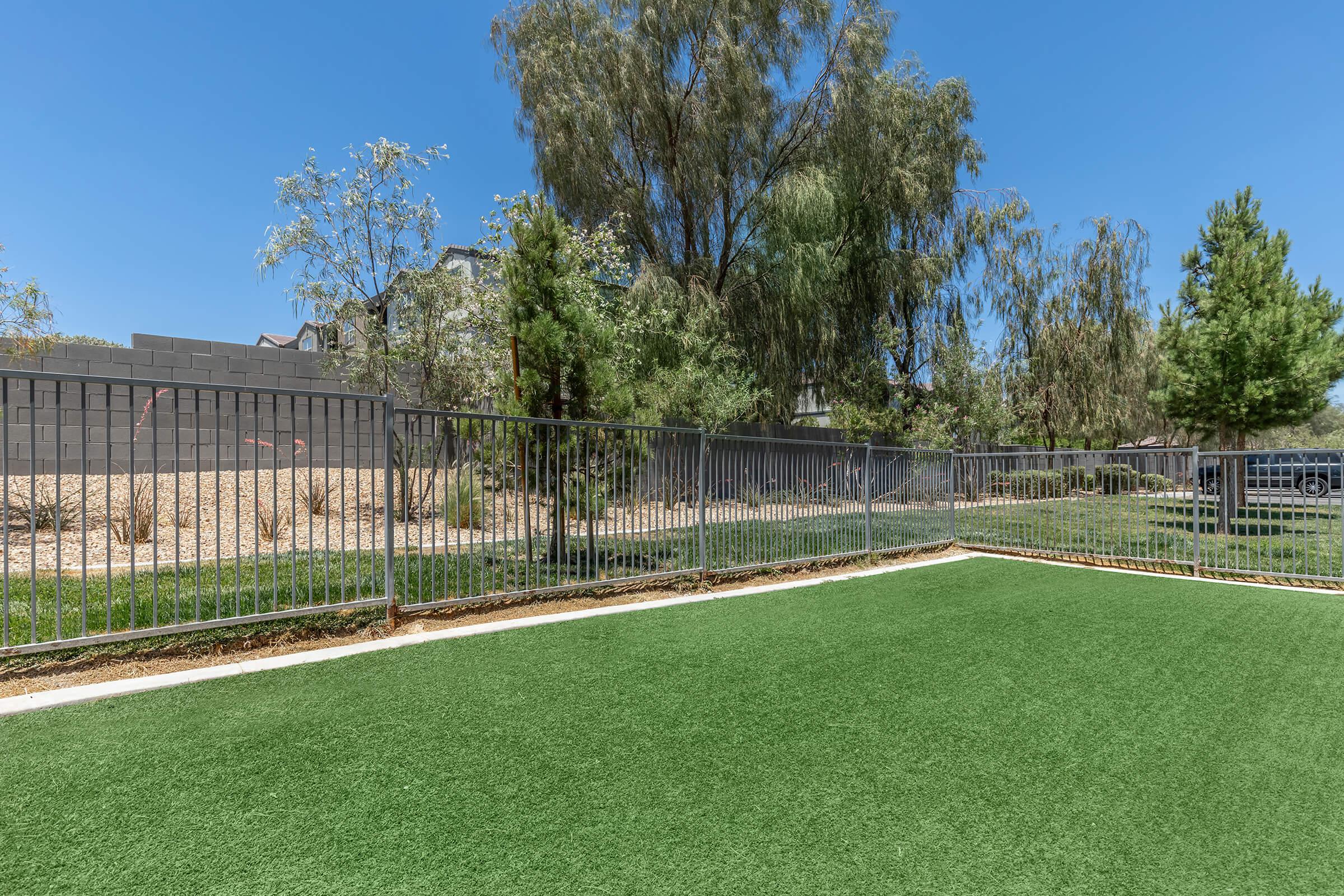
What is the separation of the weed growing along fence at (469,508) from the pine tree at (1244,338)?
8.63 feet

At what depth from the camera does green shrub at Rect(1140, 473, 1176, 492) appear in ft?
29.1

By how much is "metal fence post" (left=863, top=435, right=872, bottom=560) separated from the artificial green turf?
433 cm

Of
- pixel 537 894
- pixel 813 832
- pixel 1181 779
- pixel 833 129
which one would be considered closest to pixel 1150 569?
pixel 1181 779

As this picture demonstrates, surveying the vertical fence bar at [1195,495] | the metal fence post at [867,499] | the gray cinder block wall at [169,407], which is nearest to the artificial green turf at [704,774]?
the vertical fence bar at [1195,495]

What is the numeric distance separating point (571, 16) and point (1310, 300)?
17.7 m

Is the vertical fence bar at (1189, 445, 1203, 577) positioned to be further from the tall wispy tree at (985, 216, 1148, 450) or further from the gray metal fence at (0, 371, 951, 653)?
the tall wispy tree at (985, 216, 1148, 450)

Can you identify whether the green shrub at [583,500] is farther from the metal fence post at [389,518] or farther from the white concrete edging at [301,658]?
the metal fence post at [389,518]

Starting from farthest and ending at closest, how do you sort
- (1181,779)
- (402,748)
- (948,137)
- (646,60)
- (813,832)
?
1. (948,137)
2. (646,60)
3. (402,748)
4. (1181,779)
5. (813,832)

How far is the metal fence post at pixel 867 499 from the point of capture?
9148 millimetres

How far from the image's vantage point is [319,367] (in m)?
12.1

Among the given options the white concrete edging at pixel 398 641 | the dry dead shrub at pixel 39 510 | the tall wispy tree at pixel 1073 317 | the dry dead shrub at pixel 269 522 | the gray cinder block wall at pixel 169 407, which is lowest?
the white concrete edging at pixel 398 641

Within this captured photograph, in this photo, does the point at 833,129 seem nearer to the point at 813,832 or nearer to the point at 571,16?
the point at 571,16

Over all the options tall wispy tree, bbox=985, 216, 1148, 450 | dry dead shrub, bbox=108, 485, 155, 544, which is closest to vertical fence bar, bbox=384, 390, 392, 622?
dry dead shrub, bbox=108, 485, 155, 544

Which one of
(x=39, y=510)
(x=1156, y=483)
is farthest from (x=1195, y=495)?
(x=39, y=510)
